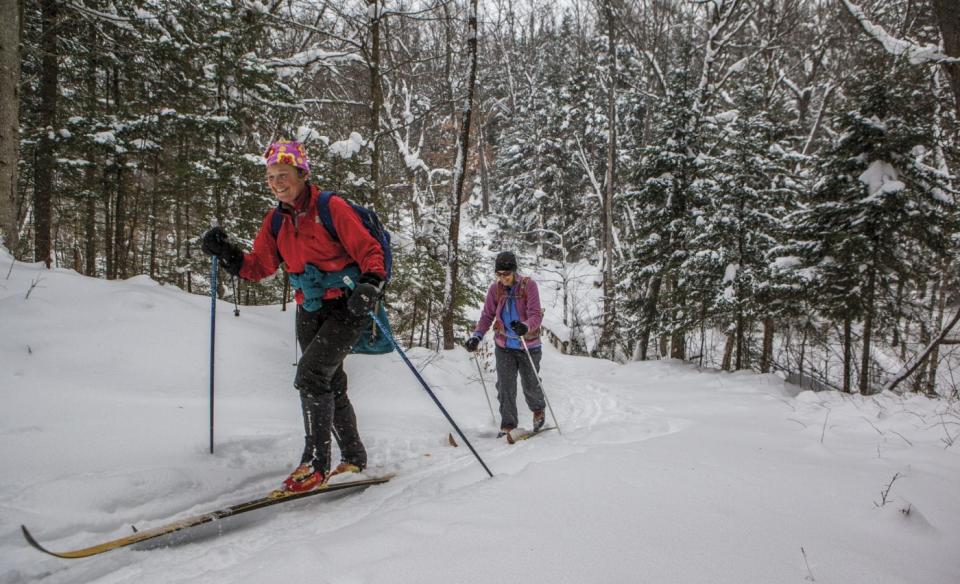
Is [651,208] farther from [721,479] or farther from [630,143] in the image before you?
[630,143]

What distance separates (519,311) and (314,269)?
2.91 metres

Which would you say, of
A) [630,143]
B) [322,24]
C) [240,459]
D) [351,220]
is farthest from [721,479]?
[630,143]

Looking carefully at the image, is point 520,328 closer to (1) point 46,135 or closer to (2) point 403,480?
(2) point 403,480

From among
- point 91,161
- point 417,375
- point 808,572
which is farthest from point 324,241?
point 91,161

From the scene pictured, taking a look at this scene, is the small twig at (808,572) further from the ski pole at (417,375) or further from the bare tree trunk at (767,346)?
the bare tree trunk at (767,346)

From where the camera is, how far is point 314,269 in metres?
3.14

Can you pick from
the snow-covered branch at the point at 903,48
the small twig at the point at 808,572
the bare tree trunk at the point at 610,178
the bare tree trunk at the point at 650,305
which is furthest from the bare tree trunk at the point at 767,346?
the small twig at the point at 808,572

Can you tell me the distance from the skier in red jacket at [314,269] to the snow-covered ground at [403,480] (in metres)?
0.58

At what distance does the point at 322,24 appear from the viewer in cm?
1284

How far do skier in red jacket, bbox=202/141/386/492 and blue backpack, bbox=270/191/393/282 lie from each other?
23 millimetres

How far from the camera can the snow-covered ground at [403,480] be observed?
6.54 ft

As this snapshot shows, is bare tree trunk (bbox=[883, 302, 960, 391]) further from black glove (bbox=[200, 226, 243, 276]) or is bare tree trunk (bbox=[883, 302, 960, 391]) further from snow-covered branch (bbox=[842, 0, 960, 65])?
black glove (bbox=[200, 226, 243, 276])

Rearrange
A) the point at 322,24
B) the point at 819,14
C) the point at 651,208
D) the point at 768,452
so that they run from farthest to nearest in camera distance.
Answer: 1. the point at 819,14
2. the point at 651,208
3. the point at 322,24
4. the point at 768,452

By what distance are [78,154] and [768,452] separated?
1309 centimetres
